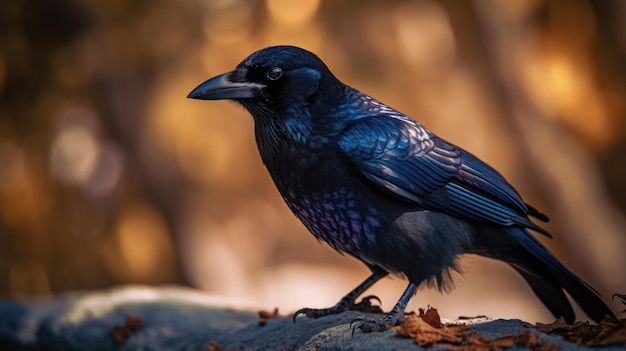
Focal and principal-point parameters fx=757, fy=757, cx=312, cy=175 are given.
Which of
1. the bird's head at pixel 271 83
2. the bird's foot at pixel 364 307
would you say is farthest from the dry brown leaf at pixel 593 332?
the bird's head at pixel 271 83

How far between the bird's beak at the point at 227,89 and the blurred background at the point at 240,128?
3.85 metres

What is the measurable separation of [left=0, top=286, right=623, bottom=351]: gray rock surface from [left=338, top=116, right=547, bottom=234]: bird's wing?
1.81 feet

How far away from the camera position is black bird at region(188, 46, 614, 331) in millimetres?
3279

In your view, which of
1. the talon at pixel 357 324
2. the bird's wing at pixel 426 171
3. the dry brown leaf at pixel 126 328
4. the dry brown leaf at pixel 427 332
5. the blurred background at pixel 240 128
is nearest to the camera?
the dry brown leaf at pixel 427 332

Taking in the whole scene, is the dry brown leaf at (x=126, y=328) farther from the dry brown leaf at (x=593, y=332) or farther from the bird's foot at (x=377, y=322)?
the dry brown leaf at (x=593, y=332)

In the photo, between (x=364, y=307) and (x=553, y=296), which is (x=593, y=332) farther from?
(x=364, y=307)

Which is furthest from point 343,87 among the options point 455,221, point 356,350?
point 356,350

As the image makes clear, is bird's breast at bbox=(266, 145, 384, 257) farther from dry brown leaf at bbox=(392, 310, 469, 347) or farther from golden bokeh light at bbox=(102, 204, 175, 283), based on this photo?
golden bokeh light at bbox=(102, 204, 175, 283)

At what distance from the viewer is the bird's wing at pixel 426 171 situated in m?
3.33

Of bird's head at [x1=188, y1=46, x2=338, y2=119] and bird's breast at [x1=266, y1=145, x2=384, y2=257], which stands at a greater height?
bird's head at [x1=188, y1=46, x2=338, y2=119]

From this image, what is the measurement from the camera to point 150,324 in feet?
14.2

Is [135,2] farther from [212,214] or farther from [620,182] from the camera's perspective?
[620,182]

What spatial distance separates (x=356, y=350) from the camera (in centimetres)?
304

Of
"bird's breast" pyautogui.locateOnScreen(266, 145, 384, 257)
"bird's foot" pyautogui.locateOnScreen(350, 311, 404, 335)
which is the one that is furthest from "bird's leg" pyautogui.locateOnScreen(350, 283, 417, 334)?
"bird's breast" pyautogui.locateOnScreen(266, 145, 384, 257)
